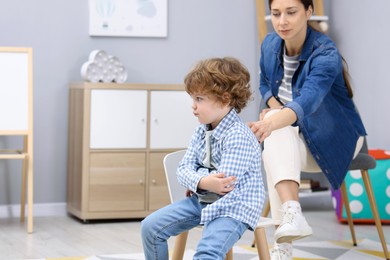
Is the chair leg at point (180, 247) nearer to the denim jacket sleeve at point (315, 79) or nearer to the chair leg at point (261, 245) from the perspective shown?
the chair leg at point (261, 245)

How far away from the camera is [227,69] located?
1.82m

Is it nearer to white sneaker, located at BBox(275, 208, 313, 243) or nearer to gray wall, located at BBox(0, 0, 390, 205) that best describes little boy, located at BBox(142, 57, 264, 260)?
white sneaker, located at BBox(275, 208, 313, 243)

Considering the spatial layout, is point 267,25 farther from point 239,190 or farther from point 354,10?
point 239,190

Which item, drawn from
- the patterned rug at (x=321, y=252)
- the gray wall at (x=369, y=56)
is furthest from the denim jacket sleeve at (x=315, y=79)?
the gray wall at (x=369, y=56)

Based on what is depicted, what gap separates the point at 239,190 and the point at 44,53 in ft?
7.21

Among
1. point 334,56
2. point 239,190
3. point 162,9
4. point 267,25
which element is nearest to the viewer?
point 239,190

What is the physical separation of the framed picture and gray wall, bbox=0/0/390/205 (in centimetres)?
4

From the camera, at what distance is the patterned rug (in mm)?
2715

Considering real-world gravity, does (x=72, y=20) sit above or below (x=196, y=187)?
above

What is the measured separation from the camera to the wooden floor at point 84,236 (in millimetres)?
2830

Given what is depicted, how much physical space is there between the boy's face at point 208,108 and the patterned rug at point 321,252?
3.24ft

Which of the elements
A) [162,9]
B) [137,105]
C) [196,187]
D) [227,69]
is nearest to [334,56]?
[227,69]

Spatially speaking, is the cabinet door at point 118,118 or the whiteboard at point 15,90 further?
the cabinet door at point 118,118

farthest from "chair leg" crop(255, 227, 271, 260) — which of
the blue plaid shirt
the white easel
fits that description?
the white easel
